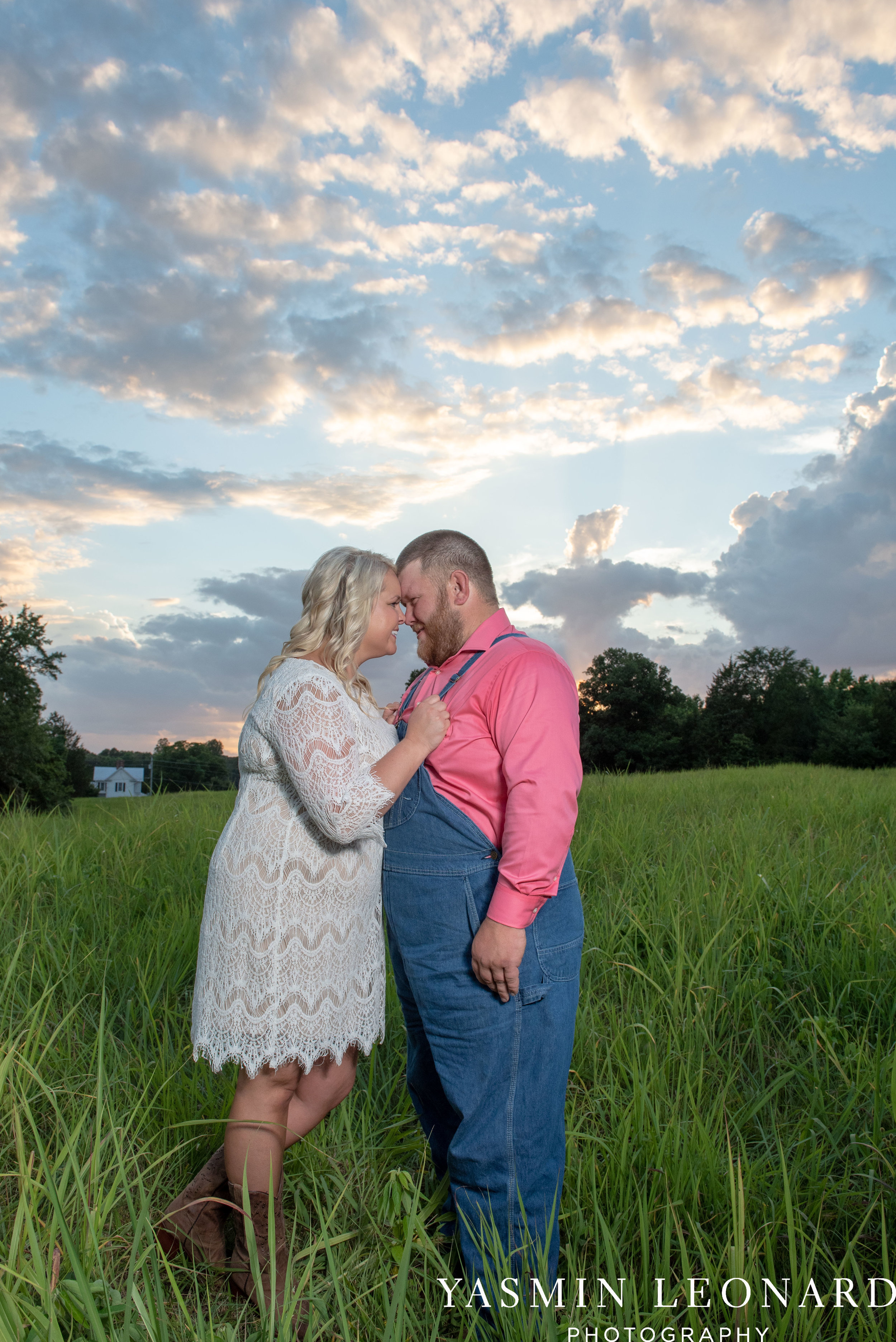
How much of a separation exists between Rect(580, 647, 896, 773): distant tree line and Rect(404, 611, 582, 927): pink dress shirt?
127 ft

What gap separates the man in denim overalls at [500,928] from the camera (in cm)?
212

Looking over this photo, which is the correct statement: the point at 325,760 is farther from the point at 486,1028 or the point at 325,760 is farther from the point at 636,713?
the point at 636,713

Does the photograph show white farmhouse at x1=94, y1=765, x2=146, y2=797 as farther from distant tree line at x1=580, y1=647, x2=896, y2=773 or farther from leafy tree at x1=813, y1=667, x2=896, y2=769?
leafy tree at x1=813, y1=667, x2=896, y2=769

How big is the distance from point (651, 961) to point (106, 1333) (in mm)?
2795

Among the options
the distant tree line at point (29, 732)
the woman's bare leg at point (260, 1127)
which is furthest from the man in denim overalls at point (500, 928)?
the distant tree line at point (29, 732)

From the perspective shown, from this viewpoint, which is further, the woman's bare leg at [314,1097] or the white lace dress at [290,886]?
the woman's bare leg at [314,1097]

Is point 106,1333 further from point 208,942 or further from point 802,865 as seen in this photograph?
point 802,865

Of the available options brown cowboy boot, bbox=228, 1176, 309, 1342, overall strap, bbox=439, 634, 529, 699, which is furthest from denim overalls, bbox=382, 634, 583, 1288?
brown cowboy boot, bbox=228, 1176, 309, 1342

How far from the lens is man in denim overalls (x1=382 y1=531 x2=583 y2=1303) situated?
2.12 meters

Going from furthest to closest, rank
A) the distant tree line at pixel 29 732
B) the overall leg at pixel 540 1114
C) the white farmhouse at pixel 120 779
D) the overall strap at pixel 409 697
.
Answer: the white farmhouse at pixel 120 779, the distant tree line at pixel 29 732, the overall strap at pixel 409 697, the overall leg at pixel 540 1114

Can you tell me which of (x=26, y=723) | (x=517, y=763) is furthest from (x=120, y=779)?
(x=517, y=763)

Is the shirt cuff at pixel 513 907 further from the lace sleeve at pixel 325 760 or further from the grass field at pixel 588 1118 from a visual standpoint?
the grass field at pixel 588 1118

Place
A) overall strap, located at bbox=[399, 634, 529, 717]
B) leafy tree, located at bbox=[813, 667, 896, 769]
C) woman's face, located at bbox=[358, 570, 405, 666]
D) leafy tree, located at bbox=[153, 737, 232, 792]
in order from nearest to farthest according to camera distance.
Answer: overall strap, located at bbox=[399, 634, 529, 717]
woman's face, located at bbox=[358, 570, 405, 666]
leafy tree, located at bbox=[153, 737, 232, 792]
leafy tree, located at bbox=[813, 667, 896, 769]

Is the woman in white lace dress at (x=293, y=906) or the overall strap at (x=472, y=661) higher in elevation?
the overall strap at (x=472, y=661)
